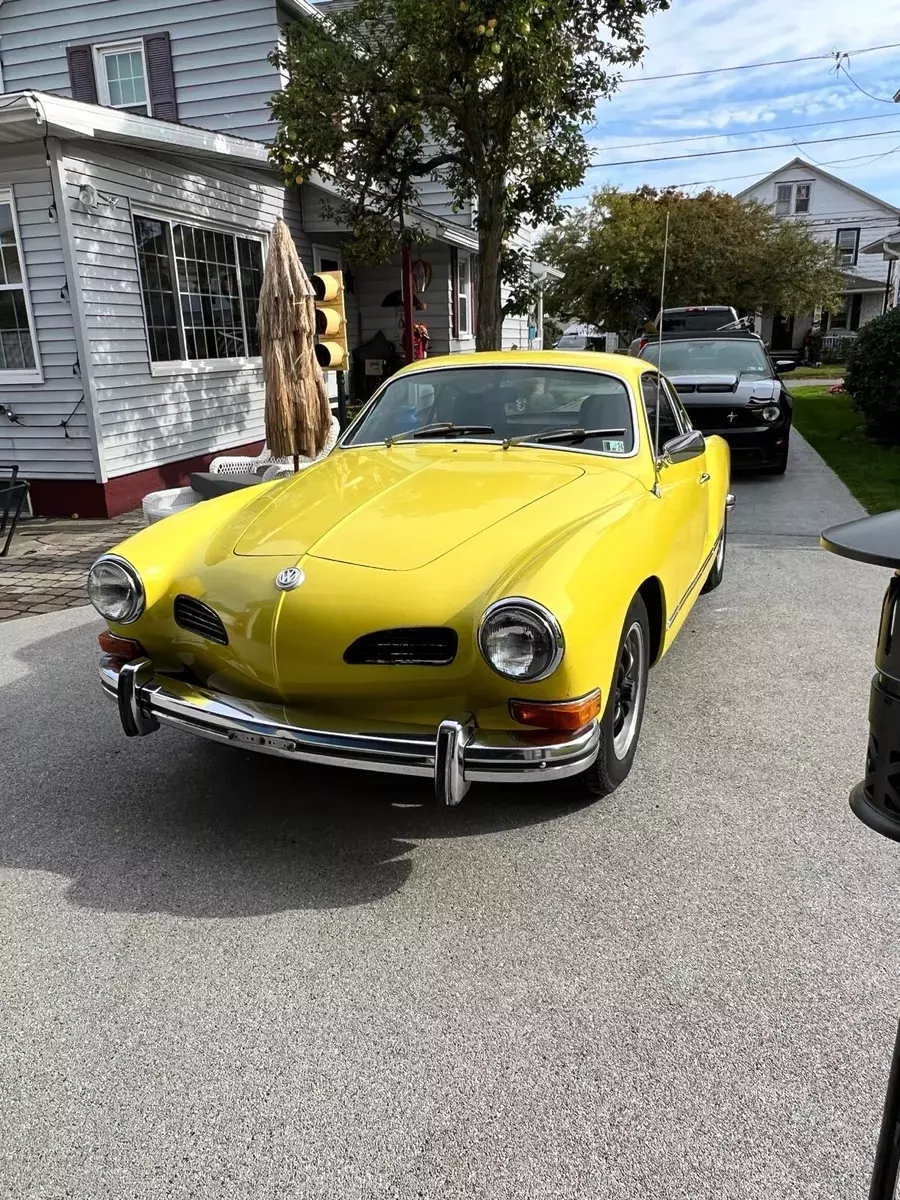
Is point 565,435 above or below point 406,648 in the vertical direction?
above

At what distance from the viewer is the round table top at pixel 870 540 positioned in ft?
3.97

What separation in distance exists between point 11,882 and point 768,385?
30.3 ft

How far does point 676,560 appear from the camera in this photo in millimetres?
4012

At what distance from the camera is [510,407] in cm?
431

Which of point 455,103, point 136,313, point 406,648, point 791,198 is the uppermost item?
point 791,198

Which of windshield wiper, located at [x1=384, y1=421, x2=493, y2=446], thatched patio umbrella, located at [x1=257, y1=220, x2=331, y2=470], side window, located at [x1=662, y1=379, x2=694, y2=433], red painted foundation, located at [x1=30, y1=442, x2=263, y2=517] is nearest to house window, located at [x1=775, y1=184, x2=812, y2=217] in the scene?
red painted foundation, located at [x1=30, y1=442, x2=263, y2=517]

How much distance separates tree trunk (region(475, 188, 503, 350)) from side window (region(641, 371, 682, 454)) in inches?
240

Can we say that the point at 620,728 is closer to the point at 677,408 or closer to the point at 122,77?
the point at 677,408

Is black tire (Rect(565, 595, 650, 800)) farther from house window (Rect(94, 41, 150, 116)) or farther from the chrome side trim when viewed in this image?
house window (Rect(94, 41, 150, 116))

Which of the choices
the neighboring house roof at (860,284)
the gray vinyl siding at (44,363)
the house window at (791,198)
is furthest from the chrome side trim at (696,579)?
the house window at (791,198)

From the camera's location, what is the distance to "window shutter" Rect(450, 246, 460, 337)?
1605 cm

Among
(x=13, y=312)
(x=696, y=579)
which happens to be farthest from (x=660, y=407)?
(x=13, y=312)

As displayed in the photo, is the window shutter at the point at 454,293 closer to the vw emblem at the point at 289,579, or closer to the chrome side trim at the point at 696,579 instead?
the chrome side trim at the point at 696,579

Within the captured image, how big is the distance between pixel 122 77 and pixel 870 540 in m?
15.0
